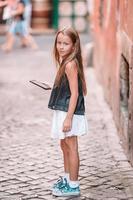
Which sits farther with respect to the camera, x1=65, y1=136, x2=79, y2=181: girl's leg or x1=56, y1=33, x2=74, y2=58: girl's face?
x1=65, y1=136, x2=79, y2=181: girl's leg

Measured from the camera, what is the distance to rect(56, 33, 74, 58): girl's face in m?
5.83

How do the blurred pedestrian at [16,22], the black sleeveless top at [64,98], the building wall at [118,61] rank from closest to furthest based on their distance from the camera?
the black sleeveless top at [64,98] → the building wall at [118,61] → the blurred pedestrian at [16,22]

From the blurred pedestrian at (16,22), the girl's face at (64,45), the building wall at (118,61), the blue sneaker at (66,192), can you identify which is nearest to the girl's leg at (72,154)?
the blue sneaker at (66,192)

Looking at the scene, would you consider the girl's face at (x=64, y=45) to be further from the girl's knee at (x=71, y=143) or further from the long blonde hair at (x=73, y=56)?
the girl's knee at (x=71, y=143)

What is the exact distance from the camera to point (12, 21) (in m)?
17.4

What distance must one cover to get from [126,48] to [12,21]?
10.0 m

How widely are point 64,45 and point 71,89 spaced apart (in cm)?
39

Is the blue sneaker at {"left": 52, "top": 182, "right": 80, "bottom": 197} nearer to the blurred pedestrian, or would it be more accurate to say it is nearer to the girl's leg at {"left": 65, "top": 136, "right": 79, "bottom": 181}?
the girl's leg at {"left": 65, "top": 136, "right": 79, "bottom": 181}

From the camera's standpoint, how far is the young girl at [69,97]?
5801 millimetres

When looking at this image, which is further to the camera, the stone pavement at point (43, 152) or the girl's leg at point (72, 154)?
the stone pavement at point (43, 152)

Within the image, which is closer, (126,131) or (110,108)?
(126,131)

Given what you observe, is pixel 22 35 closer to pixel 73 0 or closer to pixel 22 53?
pixel 22 53

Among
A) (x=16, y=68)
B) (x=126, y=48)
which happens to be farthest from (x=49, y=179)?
(x=16, y=68)

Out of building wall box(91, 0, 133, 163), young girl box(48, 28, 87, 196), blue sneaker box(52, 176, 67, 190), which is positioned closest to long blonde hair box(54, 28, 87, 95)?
young girl box(48, 28, 87, 196)
